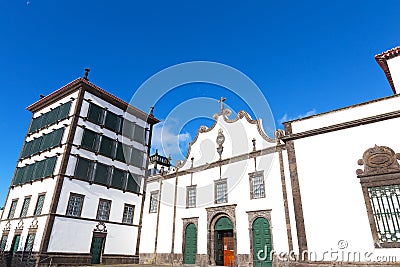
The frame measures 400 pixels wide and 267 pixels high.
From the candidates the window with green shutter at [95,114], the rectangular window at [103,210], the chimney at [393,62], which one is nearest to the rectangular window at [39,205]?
the rectangular window at [103,210]

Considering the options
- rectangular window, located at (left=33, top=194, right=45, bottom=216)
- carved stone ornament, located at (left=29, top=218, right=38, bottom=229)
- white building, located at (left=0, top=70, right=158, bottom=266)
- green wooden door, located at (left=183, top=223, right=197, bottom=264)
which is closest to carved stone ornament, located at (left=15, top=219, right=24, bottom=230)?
white building, located at (left=0, top=70, right=158, bottom=266)

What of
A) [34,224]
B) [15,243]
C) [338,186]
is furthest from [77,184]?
[338,186]

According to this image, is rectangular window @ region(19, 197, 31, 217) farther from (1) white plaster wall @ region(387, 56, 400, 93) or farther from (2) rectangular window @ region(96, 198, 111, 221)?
(1) white plaster wall @ region(387, 56, 400, 93)

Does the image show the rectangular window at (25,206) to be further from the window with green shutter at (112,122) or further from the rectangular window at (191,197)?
the rectangular window at (191,197)

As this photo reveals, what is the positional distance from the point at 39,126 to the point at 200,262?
1843cm

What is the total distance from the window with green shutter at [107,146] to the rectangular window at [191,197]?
7339 millimetres

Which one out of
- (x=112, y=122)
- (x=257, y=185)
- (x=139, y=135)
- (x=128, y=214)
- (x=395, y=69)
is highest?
(x=112, y=122)

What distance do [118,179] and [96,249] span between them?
5.63 meters

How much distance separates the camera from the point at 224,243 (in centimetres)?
1761

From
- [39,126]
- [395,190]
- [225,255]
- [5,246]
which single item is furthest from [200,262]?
[39,126]

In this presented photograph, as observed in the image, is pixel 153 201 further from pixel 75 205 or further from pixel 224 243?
pixel 224 243

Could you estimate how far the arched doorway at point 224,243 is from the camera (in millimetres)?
17031

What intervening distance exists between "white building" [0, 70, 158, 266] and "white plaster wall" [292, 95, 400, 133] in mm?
15101

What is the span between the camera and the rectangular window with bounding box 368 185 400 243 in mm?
10797
